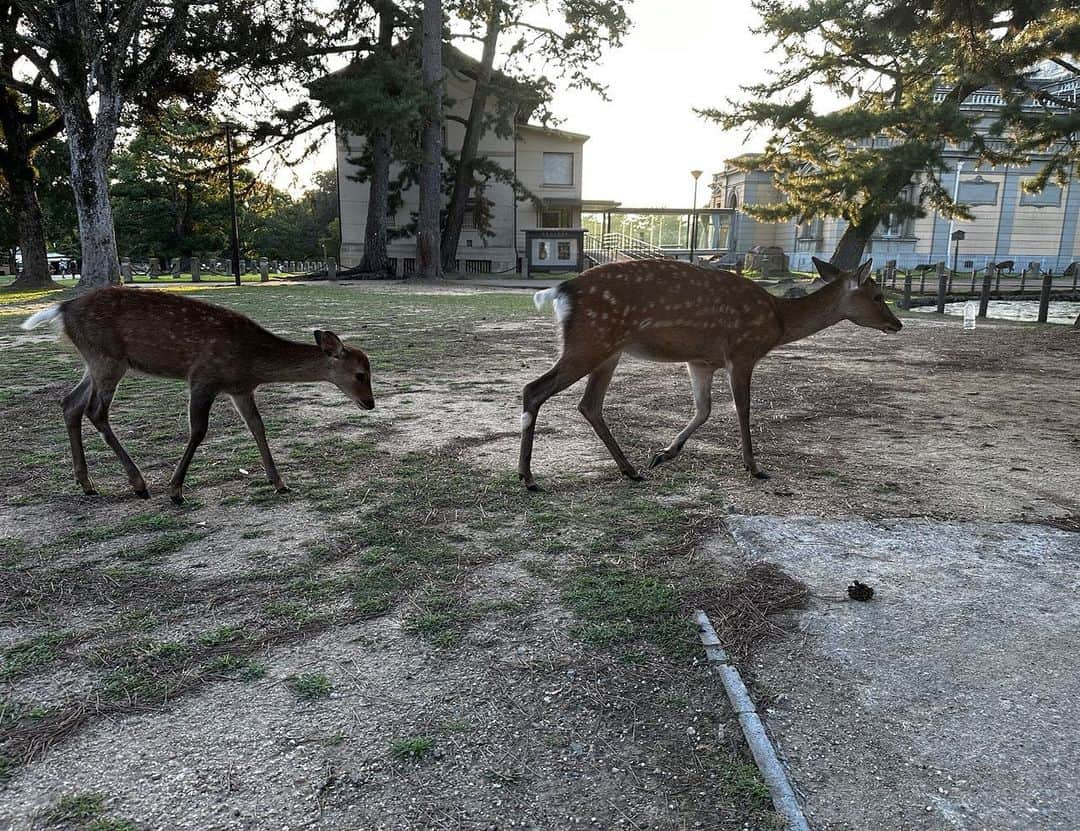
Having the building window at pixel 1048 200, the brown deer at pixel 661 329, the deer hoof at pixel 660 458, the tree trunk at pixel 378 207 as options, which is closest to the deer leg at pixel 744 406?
the brown deer at pixel 661 329

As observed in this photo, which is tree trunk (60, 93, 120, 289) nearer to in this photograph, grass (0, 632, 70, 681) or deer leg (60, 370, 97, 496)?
deer leg (60, 370, 97, 496)

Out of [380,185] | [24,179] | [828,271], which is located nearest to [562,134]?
[380,185]

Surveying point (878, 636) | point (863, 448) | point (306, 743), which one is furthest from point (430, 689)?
point (863, 448)

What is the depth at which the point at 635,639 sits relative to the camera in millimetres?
2816

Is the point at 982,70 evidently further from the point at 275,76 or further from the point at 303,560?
the point at 275,76

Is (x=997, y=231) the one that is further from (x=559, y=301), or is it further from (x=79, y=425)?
(x=79, y=425)

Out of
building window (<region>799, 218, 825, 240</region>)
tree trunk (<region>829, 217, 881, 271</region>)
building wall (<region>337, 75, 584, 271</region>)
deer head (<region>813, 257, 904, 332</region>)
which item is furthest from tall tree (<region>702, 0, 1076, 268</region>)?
building window (<region>799, 218, 825, 240</region>)

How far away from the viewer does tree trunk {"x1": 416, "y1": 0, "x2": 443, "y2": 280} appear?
2795 centimetres

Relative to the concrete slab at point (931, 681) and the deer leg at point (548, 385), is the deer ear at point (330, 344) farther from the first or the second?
the concrete slab at point (931, 681)

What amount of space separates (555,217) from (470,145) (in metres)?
9.95

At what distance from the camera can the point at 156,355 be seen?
175 inches

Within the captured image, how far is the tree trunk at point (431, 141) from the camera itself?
→ 27953 millimetres

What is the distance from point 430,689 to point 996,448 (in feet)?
16.5

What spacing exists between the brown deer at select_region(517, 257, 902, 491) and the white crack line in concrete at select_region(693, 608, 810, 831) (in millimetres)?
2041
